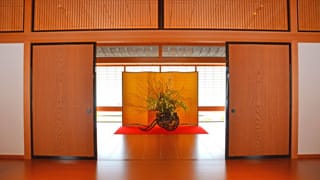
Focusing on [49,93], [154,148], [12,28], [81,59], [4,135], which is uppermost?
[12,28]

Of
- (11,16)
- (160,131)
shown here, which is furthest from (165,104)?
(11,16)

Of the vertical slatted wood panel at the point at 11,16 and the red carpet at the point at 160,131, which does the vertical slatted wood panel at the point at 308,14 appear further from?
the vertical slatted wood panel at the point at 11,16

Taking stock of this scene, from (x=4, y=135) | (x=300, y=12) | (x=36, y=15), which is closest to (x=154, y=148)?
(x=4, y=135)

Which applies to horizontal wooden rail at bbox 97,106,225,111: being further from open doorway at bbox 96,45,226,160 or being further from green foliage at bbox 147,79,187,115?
green foliage at bbox 147,79,187,115

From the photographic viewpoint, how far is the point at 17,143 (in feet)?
14.0

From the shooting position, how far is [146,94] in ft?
27.1

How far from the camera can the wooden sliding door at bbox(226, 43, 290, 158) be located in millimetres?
4219

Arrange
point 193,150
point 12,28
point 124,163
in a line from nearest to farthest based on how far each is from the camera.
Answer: point 124,163 → point 12,28 → point 193,150

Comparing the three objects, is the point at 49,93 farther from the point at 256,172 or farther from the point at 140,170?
the point at 256,172

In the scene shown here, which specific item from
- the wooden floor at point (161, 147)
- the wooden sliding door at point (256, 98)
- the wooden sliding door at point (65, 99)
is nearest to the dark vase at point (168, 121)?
the wooden floor at point (161, 147)

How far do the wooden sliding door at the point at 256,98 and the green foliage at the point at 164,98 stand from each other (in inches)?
132

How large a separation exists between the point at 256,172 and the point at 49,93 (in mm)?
3232

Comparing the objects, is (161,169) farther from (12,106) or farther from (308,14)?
(308,14)

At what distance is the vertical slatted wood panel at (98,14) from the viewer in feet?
13.8
